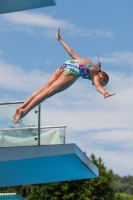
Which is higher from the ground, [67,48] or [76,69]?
[67,48]

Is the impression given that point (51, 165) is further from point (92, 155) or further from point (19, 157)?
point (92, 155)

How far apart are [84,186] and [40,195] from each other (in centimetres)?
403

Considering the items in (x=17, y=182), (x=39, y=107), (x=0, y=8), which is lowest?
(x=17, y=182)

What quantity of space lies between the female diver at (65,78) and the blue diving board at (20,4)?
4.02 m

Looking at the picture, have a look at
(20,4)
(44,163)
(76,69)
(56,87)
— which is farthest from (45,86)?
(20,4)

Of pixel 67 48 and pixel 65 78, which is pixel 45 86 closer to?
pixel 65 78

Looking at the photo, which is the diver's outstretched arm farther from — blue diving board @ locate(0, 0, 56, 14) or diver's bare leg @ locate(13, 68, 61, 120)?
blue diving board @ locate(0, 0, 56, 14)

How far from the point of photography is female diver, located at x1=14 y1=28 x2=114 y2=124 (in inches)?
528

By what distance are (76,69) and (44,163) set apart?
10.3 ft

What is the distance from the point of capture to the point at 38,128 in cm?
1549

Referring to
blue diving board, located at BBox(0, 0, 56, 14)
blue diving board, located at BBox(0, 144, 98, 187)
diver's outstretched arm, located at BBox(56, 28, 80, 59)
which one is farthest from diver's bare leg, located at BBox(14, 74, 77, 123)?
blue diving board, located at BBox(0, 0, 56, 14)

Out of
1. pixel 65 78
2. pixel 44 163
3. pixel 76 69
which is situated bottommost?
pixel 44 163

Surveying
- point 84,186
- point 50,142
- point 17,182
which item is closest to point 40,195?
point 84,186

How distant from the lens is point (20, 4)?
17.5 m
